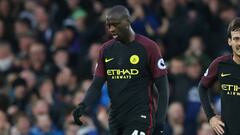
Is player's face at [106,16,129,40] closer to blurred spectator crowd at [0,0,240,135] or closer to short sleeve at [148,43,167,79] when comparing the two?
short sleeve at [148,43,167,79]

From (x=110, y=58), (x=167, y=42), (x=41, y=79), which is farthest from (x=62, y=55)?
(x=110, y=58)

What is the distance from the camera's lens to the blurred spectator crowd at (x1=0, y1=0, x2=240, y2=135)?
14.3 m

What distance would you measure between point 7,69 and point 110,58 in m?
7.16

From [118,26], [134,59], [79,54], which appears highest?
[118,26]

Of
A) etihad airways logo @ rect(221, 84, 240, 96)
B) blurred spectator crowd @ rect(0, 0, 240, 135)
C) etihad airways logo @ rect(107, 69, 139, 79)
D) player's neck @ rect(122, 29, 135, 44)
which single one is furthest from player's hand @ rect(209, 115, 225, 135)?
blurred spectator crowd @ rect(0, 0, 240, 135)

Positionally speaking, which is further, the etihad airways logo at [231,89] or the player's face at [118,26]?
the player's face at [118,26]

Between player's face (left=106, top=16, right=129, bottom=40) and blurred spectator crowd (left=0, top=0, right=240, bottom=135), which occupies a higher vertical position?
player's face (left=106, top=16, right=129, bottom=40)

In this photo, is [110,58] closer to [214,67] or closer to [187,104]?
[214,67]

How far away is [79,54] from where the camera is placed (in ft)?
54.5

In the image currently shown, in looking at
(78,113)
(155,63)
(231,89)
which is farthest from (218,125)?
(78,113)

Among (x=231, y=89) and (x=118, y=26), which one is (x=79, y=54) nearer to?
(x=118, y=26)

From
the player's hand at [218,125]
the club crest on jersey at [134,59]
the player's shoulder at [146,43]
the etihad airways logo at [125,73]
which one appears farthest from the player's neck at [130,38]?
the player's hand at [218,125]

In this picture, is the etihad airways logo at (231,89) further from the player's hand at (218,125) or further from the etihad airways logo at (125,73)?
the etihad airways logo at (125,73)

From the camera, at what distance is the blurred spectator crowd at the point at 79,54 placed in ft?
46.9
